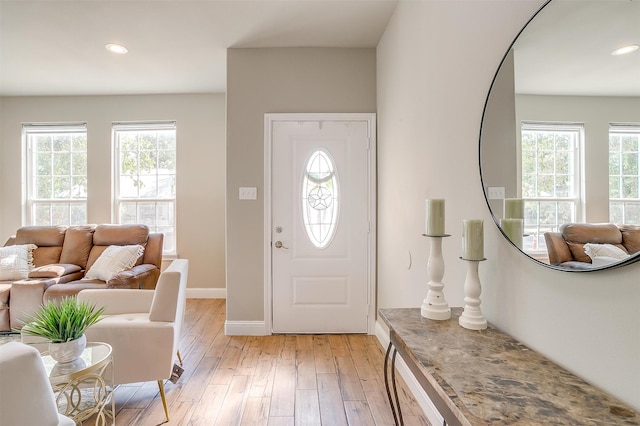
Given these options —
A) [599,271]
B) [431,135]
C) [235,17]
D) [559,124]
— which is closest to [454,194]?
[431,135]

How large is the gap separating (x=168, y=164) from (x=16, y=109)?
7.18ft

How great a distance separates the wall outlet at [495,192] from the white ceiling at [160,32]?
1.91 meters

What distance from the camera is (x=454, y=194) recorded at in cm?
166

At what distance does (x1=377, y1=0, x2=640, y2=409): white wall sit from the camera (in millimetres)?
858

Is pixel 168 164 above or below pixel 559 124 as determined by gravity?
above

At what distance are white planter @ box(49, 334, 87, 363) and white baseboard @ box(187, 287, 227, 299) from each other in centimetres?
294

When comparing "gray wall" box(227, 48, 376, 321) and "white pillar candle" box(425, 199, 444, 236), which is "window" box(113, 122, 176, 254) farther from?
"white pillar candle" box(425, 199, 444, 236)

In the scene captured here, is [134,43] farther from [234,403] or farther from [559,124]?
[559,124]

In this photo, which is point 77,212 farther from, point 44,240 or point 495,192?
point 495,192

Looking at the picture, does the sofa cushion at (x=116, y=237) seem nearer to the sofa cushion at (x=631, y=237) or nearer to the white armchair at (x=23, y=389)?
the white armchair at (x=23, y=389)

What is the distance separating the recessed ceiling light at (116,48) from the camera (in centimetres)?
310

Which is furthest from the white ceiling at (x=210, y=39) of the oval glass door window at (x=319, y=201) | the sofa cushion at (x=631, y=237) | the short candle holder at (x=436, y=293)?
the oval glass door window at (x=319, y=201)

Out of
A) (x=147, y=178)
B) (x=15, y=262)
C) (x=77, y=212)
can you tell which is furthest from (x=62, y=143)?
(x=15, y=262)

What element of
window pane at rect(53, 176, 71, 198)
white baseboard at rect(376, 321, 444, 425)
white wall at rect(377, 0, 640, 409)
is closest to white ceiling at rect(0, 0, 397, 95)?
white wall at rect(377, 0, 640, 409)
